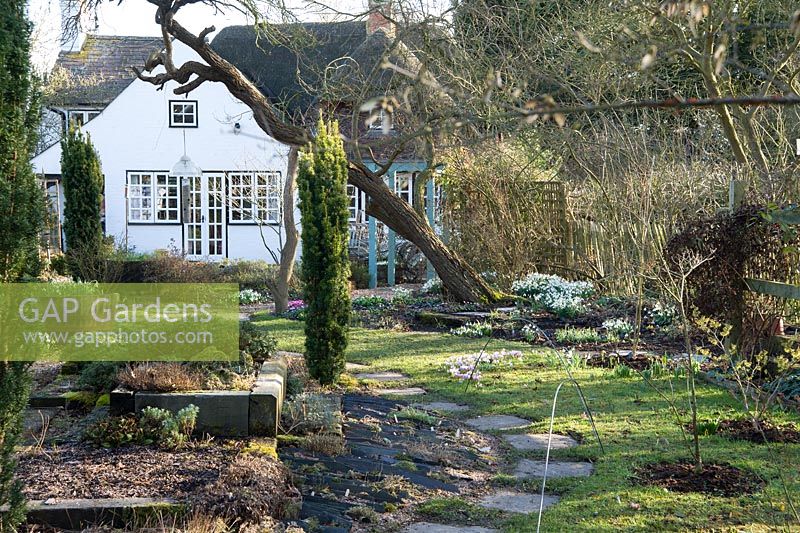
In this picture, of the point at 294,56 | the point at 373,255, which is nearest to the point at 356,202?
the point at 373,255

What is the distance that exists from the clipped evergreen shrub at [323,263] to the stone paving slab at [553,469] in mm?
2521

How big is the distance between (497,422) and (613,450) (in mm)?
1290

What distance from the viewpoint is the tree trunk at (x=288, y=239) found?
13.5 meters

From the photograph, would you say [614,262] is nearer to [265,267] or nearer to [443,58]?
[443,58]

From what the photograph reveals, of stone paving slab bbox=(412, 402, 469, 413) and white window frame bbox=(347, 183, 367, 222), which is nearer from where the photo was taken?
stone paving slab bbox=(412, 402, 469, 413)

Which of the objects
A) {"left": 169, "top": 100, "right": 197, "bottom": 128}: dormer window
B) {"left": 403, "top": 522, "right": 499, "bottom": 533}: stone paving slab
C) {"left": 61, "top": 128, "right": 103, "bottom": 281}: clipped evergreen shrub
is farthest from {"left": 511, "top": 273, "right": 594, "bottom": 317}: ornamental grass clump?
{"left": 169, "top": 100, "right": 197, "bottom": 128}: dormer window

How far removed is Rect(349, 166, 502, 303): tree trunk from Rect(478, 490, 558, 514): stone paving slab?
345 inches

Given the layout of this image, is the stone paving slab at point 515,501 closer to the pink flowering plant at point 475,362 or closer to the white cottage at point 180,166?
the pink flowering plant at point 475,362

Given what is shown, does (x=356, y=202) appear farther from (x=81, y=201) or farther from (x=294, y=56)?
(x=81, y=201)

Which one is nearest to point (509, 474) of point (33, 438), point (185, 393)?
point (185, 393)

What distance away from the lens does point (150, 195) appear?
76.8ft

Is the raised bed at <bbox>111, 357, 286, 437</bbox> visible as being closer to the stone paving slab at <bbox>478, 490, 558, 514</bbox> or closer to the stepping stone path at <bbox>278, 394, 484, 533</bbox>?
the stepping stone path at <bbox>278, 394, 484, 533</bbox>

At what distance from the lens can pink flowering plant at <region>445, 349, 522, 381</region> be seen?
834 cm

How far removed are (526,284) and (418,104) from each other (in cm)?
363
